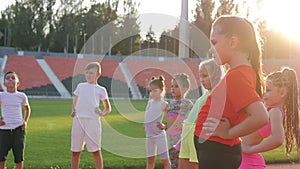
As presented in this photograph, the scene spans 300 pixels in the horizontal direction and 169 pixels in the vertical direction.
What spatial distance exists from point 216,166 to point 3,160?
4.59 m

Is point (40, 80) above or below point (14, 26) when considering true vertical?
→ below

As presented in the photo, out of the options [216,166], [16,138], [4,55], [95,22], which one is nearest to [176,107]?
[16,138]

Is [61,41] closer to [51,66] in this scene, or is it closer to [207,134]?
[51,66]

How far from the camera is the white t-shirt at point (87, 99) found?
673 centimetres

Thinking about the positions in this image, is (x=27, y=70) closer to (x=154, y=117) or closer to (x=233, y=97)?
(x=154, y=117)

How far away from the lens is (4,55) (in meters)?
50.9

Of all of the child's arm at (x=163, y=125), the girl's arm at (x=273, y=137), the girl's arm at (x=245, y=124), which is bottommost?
the child's arm at (x=163, y=125)

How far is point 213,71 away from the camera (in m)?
4.39

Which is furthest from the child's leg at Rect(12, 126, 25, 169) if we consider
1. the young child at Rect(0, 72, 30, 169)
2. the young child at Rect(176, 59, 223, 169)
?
the young child at Rect(176, 59, 223, 169)

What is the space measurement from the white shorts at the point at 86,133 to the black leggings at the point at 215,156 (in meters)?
4.01

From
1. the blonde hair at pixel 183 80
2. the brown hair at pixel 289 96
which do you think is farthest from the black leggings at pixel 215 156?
the blonde hair at pixel 183 80

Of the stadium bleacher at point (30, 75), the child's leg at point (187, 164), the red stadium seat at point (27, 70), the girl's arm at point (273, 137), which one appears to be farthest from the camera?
the red stadium seat at point (27, 70)

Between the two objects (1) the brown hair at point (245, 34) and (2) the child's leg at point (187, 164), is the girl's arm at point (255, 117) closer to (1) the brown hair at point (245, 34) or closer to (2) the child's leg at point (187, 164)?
(1) the brown hair at point (245, 34)

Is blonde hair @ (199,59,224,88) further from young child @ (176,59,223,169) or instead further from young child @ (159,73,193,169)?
young child @ (159,73,193,169)
